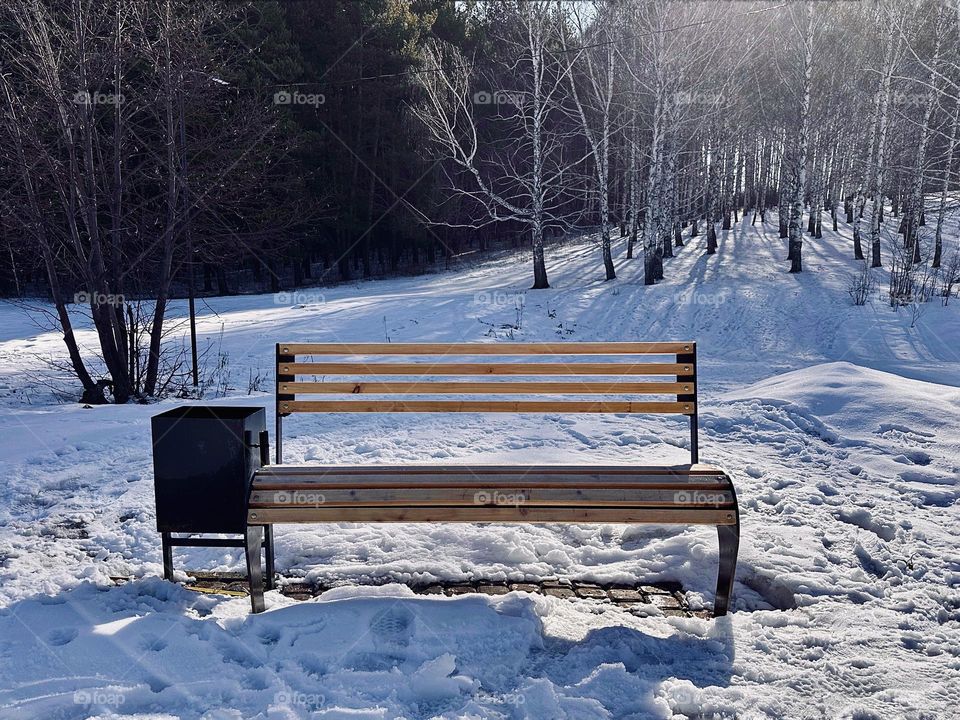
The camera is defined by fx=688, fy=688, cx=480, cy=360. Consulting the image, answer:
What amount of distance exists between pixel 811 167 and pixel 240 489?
26474 mm

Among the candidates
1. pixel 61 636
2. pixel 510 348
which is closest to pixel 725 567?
pixel 510 348

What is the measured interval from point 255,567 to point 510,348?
169 cm

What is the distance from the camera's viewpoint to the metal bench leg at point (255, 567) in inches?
119

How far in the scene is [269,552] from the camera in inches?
134

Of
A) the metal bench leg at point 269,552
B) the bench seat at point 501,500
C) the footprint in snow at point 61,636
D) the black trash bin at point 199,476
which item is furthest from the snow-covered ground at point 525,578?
the bench seat at point 501,500

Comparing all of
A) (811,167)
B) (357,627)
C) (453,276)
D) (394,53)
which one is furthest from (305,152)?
(357,627)

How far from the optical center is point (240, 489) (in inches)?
130

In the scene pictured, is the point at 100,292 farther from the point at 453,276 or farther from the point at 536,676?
the point at 453,276

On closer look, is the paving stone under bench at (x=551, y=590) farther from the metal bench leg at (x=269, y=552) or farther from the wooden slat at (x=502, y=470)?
the wooden slat at (x=502, y=470)

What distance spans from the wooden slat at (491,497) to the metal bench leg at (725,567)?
0.70ft

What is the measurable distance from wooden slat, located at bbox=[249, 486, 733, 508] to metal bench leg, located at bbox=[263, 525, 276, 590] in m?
0.45

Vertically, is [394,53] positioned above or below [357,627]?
above

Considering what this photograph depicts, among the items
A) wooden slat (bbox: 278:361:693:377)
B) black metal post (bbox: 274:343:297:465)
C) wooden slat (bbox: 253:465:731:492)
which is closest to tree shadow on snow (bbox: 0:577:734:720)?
wooden slat (bbox: 253:465:731:492)

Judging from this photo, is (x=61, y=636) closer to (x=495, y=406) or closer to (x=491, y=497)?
(x=491, y=497)
